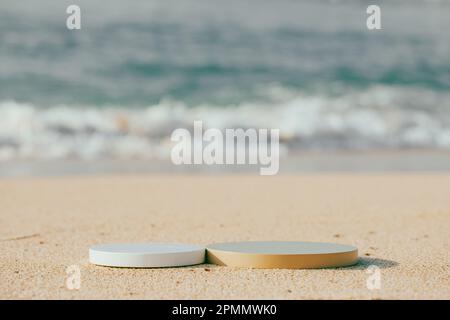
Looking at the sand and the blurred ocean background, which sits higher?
the blurred ocean background

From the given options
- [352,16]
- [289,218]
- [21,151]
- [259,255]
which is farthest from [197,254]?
[352,16]

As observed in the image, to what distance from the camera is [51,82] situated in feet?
65.1

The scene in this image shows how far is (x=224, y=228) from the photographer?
8.00m

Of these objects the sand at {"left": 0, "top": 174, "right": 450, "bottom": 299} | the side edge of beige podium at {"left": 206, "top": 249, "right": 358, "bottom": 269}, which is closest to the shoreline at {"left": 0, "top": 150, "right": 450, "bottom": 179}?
the sand at {"left": 0, "top": 174, "right": 450, "bottom": 299}

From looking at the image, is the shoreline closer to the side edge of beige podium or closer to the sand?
the sand

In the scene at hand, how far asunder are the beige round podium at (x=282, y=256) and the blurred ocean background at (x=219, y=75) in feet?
36.4

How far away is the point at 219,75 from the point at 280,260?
15649mm

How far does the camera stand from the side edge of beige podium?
5.57m

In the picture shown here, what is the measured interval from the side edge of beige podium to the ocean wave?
441 inches

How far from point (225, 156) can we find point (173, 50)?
620 centimetres

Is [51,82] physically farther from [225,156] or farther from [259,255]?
[259,255]

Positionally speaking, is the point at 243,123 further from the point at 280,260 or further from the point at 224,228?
the point at 280,260

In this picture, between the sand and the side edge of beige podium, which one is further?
the side edge of beige podium
